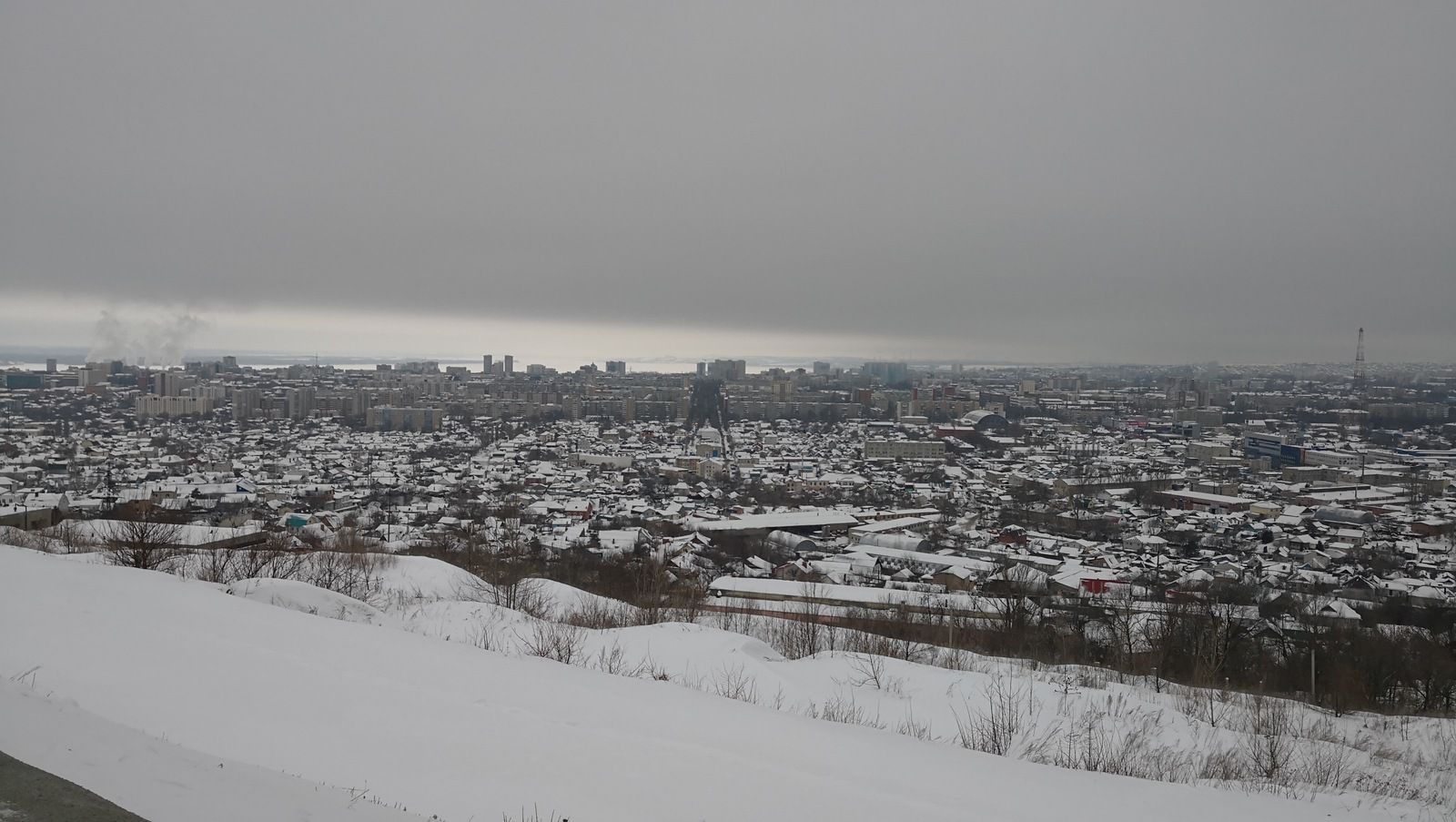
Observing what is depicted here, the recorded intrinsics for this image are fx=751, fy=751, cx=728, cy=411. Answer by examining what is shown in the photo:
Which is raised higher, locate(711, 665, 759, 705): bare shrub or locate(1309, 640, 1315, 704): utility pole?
locate(711, 665, 759, 705): bare shrub

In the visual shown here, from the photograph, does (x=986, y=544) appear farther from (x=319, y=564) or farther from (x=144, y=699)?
(x=144, y=699)

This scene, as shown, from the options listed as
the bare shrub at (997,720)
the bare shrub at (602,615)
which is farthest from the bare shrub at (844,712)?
the bare shrub at (602,615)

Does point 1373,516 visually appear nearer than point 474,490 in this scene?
Yes

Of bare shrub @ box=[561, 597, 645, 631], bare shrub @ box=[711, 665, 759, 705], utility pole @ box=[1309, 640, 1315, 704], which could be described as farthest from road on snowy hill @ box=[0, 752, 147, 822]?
utility pole @ box=[1309, 640, 1315, 704]

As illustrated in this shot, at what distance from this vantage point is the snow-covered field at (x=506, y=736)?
7.89ft

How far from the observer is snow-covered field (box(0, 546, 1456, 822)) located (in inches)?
94.7

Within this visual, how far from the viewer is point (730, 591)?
12469mm

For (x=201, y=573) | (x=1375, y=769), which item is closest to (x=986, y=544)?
(x=1375, y=769)

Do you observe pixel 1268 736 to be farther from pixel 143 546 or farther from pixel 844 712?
pixel 143 546

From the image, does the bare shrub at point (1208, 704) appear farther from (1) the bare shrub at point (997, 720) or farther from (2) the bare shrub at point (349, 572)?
(2) the bare shrub at point (349, 572)

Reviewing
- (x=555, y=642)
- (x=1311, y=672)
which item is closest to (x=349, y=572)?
(x=555, y=642)

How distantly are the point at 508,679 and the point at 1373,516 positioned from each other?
21.2 m

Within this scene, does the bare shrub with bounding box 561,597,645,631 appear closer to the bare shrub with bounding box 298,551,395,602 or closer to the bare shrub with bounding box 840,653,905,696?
the bare shrub with bounding box 298,551,395,602

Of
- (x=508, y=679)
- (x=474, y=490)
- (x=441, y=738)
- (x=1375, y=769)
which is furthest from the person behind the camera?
(x=474, y=490)
